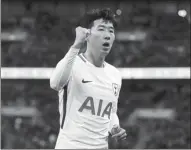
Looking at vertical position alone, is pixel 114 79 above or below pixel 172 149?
above

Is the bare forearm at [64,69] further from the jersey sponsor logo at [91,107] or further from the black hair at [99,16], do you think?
the black hair at [99,16]

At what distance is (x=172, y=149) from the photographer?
8.56 meters

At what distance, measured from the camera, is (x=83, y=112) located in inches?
108

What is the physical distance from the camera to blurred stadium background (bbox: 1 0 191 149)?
31.6 ft

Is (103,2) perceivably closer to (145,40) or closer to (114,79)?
(145,40)

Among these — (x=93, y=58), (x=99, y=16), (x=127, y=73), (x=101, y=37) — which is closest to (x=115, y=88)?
(x=93, y=58)

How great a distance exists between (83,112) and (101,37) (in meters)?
0.52

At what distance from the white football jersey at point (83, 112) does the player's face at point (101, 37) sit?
165 mm

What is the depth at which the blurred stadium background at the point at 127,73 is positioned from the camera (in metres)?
9.62

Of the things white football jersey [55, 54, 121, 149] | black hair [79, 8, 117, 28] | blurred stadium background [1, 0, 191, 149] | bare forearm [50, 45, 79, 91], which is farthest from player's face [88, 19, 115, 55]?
blurred stadium background [1, 0, 191, 149]

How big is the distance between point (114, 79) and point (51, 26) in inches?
317

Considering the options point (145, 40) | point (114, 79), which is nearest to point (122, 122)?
point (145, 40)

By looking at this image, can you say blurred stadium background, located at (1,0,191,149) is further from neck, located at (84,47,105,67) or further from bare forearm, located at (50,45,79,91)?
bare forearm, located at (50,45,79,91)

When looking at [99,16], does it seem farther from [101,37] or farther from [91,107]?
[91,107]
